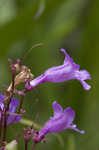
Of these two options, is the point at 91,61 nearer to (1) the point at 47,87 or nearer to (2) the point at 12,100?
(1) the point at 47,87

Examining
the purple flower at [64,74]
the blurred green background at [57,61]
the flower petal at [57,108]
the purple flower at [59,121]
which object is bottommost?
the blurred green background at [57,61]

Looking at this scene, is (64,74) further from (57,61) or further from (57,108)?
(57,61)

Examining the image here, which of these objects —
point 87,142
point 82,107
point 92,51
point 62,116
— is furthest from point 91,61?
point 62,116

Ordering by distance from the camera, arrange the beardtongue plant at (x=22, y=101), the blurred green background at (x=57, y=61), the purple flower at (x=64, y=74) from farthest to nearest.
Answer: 1. the blurred green background at (x=57, y=61)
2. the purple flower at (x=64, y=74)
3. the beardtongue plant at (x=22, y=101)

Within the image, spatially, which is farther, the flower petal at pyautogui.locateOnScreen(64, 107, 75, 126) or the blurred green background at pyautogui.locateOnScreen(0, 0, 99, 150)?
the blurred green background at pyautogui.locateOnScreen(0, 0, 99, 150)

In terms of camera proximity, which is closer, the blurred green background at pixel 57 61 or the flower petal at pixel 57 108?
the flower petal at pixel 57 108

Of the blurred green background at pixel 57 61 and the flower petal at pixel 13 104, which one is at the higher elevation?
the flower petal at pixel 13 104

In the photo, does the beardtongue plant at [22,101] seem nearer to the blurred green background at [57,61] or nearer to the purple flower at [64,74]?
the purple flower at [64,74]

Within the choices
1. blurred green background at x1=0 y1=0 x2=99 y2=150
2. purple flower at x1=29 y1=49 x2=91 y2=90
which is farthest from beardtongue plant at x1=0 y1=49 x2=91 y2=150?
blurred green background at x1=0 y1=0 x2=99 y2=150

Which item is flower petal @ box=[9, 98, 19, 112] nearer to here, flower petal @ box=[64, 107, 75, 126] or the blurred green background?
flower petal @ box=[64, 107, 75, 126]

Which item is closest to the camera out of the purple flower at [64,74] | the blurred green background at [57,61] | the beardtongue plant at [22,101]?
the beardtongue plant at [22,101]

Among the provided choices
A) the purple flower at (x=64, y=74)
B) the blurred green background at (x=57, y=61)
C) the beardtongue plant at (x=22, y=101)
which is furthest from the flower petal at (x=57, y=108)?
the blurred green background at (x=57, y=61)
